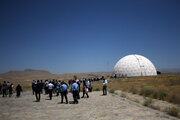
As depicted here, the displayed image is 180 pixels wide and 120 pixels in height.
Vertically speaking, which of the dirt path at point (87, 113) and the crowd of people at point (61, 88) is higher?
the crowd of people at point (61, 88)

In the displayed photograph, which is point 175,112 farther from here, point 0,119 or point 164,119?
point 0,119

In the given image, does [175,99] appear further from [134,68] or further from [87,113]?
[134,68]

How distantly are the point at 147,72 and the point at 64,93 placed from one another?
139 feet

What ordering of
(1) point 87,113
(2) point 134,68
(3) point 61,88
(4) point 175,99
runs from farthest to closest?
(2) point 134,68 < (3) point 61,88 < (4) point 175,99 < (1) point 87,113

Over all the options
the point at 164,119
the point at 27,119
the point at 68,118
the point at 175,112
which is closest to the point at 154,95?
the point at 175,112

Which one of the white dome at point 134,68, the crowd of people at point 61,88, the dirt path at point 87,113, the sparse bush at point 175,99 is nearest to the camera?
the dirt path at point 87,113

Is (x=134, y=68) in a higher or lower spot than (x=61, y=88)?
higher

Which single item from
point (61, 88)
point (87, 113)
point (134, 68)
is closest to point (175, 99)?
point (87, 113)

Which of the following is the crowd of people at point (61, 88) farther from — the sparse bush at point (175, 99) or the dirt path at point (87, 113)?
the sparse bush at point (175, 99)

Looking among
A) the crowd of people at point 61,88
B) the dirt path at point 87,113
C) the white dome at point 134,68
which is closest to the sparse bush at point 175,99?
the dirt path at point 87,113

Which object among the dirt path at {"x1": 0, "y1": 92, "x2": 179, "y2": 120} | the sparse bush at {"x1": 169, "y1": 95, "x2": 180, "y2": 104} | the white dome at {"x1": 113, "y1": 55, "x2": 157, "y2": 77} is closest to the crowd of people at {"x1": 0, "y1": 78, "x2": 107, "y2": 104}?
the dirt path at {"x1": 0, "y1": 92, "x2": 179, "y2": 120}

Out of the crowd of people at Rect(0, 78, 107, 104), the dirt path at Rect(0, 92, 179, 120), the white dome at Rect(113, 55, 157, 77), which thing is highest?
the white dome at Rect(113, 55, 157, 77)

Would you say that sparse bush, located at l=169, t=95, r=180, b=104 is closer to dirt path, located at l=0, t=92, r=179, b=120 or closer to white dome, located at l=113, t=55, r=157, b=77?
dirt path, located at l=0, t=92, r=179, b=120

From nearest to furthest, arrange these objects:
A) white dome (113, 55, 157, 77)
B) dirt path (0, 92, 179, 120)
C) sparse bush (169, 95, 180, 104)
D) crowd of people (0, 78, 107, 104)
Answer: dirt path (0, 92, 179, 120), sparse bush (169, 95, 180, 104), crowd of people (0, 78, 107, 104), white dome (113, 55, 157, 77)
